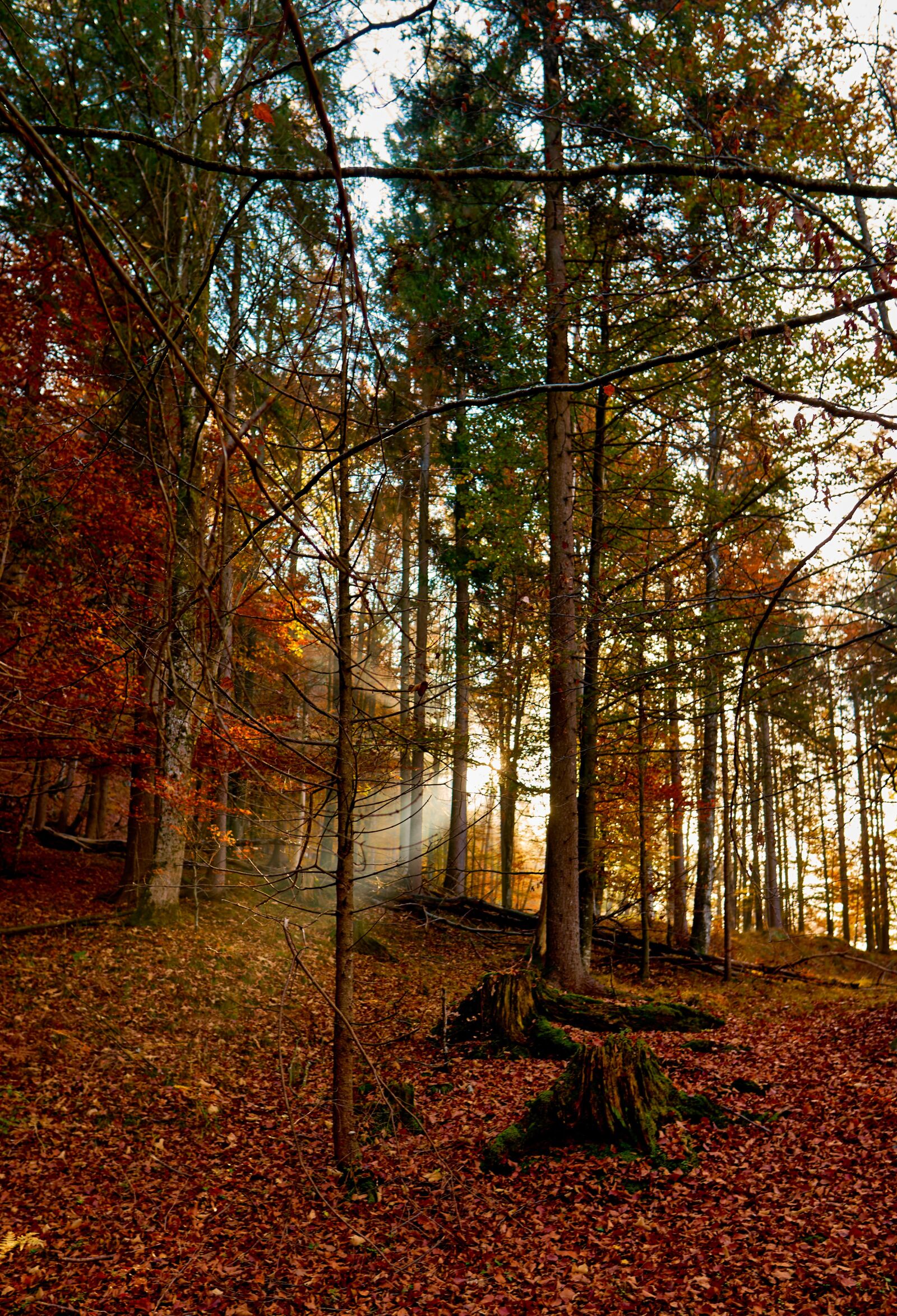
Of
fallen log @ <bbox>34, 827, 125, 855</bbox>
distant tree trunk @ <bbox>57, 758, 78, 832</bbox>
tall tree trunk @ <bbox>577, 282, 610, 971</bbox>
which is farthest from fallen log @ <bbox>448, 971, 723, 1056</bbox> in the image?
fallen log @ <bbox>34, 827, 125, 855</bbox>

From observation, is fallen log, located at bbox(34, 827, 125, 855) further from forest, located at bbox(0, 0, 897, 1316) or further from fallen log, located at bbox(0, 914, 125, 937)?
fallen log, located at bbox(0, 914, 125, 937)

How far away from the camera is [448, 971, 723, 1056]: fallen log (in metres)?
7.46

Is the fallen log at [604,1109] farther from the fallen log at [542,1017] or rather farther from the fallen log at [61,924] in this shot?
the fallen log at [61,924]

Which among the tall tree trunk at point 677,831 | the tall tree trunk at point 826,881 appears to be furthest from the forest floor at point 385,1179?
the tall tree trunk at point 826,881

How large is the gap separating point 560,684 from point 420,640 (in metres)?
6.78

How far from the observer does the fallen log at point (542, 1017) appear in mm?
7465

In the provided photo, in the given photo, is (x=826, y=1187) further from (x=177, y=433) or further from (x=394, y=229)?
(x=394, y=229)

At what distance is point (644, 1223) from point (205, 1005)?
17.7 ft

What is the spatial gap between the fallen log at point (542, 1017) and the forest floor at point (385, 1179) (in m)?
0.31

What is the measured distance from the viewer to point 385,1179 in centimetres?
518

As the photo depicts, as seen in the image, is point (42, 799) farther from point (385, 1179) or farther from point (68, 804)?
point (385, 1179)

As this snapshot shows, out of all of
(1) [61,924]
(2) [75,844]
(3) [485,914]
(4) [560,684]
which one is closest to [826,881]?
(3) [485,914]

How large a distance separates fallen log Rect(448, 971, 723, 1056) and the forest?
0.16 ft

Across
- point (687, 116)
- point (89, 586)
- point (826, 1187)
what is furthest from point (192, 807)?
point (687, 116)
